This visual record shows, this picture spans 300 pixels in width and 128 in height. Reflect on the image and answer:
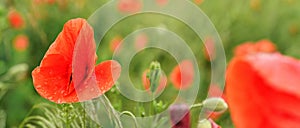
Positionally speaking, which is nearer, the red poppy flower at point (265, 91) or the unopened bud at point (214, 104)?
the red poppy flower at point (265, 91)

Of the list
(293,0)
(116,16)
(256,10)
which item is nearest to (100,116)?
(116,16)

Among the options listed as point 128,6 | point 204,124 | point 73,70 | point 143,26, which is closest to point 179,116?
point 204,124

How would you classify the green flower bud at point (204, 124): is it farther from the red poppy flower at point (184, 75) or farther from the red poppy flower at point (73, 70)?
the red poppy flower at point (184, 75)

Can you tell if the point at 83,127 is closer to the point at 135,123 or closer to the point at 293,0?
the point at 135,123

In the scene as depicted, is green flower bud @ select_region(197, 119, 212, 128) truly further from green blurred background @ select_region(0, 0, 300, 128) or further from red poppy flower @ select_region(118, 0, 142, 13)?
red poppy flower @ select_region(118, 0, 142, 13)

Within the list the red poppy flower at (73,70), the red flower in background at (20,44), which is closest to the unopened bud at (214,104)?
the red poppy flower at (73,70)
